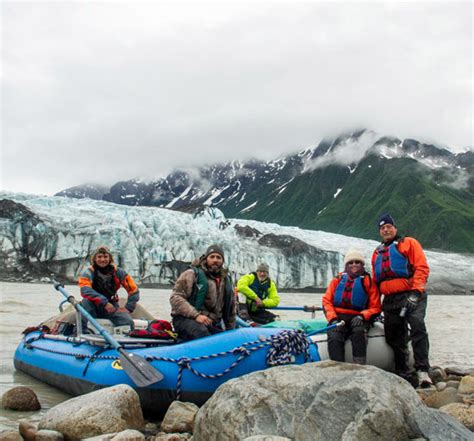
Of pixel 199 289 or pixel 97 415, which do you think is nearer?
pixel 97 415

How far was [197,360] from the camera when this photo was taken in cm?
521

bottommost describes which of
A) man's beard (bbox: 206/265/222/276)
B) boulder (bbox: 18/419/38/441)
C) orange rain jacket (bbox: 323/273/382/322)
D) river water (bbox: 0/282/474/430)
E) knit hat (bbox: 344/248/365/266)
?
river water (bbox: 0/282/474/430)

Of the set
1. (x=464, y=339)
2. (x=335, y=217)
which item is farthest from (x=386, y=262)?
(x=335, y=217)

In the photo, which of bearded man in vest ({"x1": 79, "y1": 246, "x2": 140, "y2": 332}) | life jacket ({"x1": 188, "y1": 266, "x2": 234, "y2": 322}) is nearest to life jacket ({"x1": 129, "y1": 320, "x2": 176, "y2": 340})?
life jacket ({"x1": 188, "y1": 266, "x2": 234, "y2": 322})

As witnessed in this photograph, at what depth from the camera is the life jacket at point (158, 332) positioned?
6.14 meters

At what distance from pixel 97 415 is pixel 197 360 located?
1.12 m

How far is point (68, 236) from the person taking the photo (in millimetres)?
35500

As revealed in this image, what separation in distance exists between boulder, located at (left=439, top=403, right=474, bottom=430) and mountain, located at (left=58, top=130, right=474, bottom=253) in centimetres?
8159

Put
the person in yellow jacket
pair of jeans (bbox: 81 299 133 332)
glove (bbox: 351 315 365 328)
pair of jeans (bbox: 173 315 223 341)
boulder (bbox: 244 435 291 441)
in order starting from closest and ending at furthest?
1. boulder (bbox: 244 435 291 441)
2. pair of jeans (bbox: 173 315 223 341)
3. glove (bbox: 351 315 365 328)
4. pair of jeans (bbox: 81 299 133 332)
5. the person in yellow jacket

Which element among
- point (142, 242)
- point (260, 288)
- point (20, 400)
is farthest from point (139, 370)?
point (142, 242)

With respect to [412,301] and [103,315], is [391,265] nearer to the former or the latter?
[412,301]

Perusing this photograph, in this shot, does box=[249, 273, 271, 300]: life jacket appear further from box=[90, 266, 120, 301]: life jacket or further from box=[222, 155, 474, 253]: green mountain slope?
box=[222, 155, 474, 253]: green mountain slope

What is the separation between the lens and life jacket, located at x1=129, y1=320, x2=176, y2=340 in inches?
242

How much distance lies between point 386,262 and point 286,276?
34.7 meters
